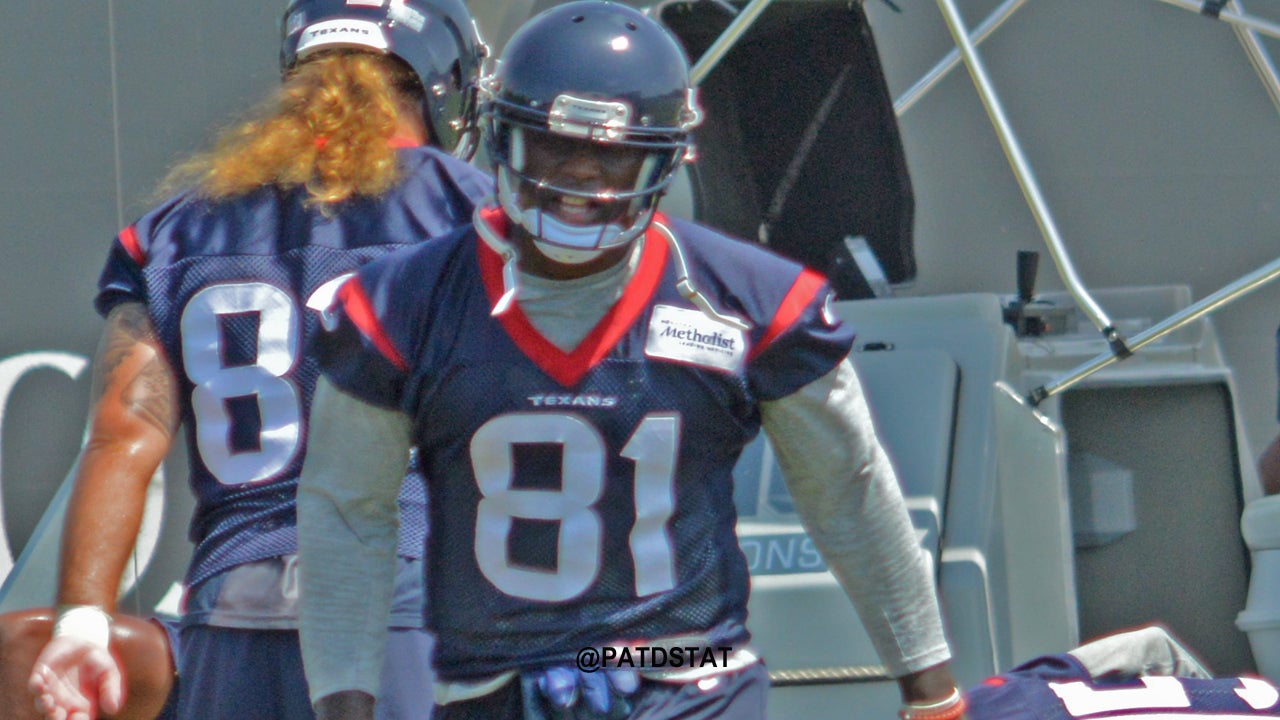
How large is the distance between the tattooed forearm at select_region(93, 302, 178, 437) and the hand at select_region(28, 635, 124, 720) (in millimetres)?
329

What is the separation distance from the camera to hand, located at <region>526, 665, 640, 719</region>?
1792mm

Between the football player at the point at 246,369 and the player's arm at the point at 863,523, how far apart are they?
0.54m

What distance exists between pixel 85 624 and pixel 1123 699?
5.01 ft

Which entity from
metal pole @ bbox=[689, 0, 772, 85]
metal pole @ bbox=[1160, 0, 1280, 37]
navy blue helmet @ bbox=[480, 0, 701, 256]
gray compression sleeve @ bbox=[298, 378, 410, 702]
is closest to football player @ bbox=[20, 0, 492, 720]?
gray compression sleeve @ bbox=[298, 378, 410, 702]

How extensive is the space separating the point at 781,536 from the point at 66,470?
193cm

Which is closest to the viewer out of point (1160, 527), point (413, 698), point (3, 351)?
point (413, 698)

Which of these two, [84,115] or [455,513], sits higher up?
[84,115]

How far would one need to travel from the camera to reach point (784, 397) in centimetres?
187

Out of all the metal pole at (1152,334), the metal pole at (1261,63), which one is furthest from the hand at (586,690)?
the metal pole at (1261,63)

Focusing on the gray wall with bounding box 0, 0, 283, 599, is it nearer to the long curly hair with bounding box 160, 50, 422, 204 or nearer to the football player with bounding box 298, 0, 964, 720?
the long curly hair with bounding box 160, 50, 422, 204

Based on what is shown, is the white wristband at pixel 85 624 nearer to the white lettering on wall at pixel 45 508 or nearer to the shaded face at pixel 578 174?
the shaded face at pixel 578 174

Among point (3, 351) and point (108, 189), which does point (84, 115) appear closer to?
point (108, 189)

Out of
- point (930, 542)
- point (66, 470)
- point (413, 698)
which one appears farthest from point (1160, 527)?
point (66, 470)

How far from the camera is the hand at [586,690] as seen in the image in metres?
1.79
